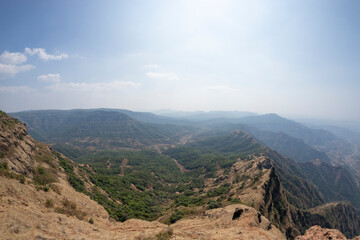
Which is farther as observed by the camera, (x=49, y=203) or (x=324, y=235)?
(x=49, y=203)

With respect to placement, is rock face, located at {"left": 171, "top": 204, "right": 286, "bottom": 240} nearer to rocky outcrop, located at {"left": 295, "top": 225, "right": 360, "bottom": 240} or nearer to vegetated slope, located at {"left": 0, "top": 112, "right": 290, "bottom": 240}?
vegetated slope, located at {"left": 0, "top": 112, "right": 290, "bottom": 240}

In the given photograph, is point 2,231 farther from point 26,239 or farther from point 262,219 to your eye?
point 262,219

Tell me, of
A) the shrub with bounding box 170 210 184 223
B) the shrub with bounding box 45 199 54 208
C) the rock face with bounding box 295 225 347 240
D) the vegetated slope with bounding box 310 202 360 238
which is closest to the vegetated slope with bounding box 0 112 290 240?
the shrub with bounding box 45 199 54 208

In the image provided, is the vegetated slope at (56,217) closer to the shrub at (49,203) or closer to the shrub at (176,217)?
the shrub at (49,203)

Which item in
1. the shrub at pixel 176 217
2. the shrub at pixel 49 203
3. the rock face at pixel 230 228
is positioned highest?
the shrub at pixel 49 203

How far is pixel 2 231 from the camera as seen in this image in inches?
555

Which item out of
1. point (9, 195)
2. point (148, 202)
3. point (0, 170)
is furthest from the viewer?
point (148, 202)

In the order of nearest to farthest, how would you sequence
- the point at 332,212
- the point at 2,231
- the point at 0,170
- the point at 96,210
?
1. the point at 2,231
2. the point at 0,170
3. the point at 96,210
4. the point at 332,212

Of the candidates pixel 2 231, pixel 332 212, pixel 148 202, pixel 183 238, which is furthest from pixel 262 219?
pixel 332 212

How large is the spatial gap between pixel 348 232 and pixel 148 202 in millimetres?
127526

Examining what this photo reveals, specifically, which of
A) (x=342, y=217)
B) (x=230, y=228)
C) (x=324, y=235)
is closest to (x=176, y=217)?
(x=230, y=228)

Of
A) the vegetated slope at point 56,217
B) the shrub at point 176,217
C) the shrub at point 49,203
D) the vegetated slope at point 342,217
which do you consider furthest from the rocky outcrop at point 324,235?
the vegetated slope at point 342,217

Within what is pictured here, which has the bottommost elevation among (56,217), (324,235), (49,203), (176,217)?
(176,217)

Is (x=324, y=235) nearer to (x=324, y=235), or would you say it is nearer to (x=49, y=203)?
(x=324, y=235)
